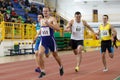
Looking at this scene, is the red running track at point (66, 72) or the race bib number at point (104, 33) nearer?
the red running track at point (66, 72)

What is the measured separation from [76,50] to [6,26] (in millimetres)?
13502

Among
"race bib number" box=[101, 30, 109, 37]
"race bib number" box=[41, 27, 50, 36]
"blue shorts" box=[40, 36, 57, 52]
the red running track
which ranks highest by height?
"race bib number" box=[41, 27, 50, 36]

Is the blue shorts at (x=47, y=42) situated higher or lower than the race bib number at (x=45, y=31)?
lower

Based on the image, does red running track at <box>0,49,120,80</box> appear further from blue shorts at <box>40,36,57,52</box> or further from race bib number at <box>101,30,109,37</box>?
race bib number at <box>101,30,109,37</box>

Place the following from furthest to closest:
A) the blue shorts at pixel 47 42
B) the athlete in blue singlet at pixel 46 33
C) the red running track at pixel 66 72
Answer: the red running track at pixel 66 72 < the blue shorts at pixel 47 42 < the athlete in blue singlet at pixel 46 33

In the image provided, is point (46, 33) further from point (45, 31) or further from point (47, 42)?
point (47, 42)

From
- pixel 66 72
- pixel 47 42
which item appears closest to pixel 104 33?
pixel 66 72

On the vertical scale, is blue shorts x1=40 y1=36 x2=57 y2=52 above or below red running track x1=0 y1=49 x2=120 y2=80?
above

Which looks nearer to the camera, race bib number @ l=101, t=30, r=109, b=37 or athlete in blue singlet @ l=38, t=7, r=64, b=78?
athlete in blue singlet @ l=38, t=7, r=64, b=78

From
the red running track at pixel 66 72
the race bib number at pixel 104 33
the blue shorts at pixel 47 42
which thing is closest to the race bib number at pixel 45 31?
the blue shorts at pixel 47 42

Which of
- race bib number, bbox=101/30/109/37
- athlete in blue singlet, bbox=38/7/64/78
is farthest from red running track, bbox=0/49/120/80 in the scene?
race bib number, bbox=101/30/109/37

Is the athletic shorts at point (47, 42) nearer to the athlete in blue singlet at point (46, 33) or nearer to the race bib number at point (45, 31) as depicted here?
the athlete in blue singlet at point (46, 33)

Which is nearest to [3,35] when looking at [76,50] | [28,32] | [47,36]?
[28,32]

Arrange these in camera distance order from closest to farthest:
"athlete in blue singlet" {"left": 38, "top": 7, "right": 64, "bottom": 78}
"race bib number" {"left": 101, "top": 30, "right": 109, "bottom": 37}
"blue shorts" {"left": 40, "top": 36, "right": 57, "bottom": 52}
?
"athlete in blue singlet" {"left": 38, "top": 7, "right": 64, "bottom": 78} < "blue shorts" {"left": 40, "top": 36, "right": 57, "bottom": 52} < "race bib number" {"left": 101, "top": 30, "right": 109, "bottom": 37}
